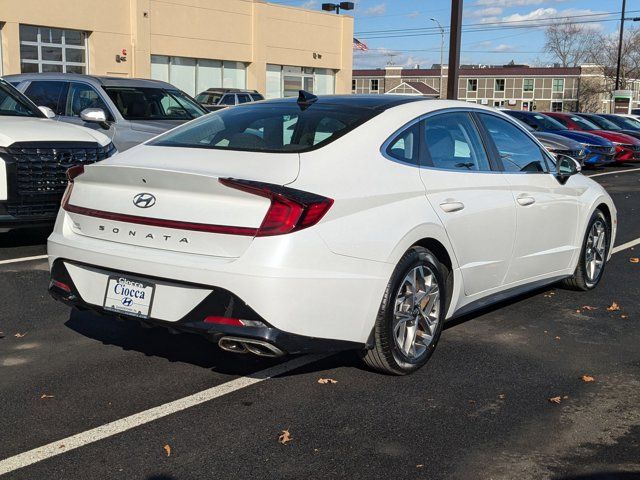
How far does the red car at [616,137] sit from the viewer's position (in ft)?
74.9

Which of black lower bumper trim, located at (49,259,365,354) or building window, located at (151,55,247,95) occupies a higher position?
building window, located at (151,55,247,95)

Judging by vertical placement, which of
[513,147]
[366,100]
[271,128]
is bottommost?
[513,147]

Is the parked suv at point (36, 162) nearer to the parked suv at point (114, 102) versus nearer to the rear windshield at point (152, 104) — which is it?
the parked suv at point (114, 102)

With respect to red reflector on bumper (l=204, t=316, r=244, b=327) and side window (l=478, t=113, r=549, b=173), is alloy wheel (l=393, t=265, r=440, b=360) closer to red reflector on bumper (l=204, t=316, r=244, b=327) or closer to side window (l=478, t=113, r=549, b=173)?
red reflector on bumper (l=204, t=316, r=244, b=327)

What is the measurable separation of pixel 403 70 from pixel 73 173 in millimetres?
117645

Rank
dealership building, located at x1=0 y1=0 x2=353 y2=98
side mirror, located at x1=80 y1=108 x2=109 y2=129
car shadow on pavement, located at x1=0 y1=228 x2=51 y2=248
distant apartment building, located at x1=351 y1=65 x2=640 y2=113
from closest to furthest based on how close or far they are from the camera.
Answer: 1. car shadow on pavement, located at x1=0 y1=228 x2=51 y2=248
2. side mirror, located at x1=80 y1=108 x2=109 y2=129
3. dealership building, located at x1=0 y1=0 x2=353 y2=98
4. distant apartment building, located at x1=351 y1=65 x2=640 y2=113

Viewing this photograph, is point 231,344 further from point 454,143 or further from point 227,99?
point 227,99

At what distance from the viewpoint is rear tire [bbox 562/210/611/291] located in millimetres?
6965

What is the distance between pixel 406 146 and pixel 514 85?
111978 millimetres

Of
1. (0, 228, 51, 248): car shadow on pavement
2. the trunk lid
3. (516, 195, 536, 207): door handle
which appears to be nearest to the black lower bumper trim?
the trunk lid

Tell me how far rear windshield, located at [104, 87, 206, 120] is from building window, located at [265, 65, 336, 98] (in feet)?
89.6

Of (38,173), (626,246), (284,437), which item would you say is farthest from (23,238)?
(626,246)

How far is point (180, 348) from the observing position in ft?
17.4

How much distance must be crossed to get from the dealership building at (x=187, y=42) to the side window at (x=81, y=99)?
1796 centimetres
